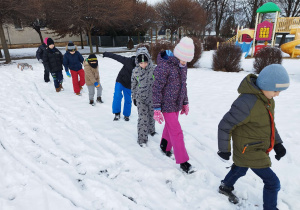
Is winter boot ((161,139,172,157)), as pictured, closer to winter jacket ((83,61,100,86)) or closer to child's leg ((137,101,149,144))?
child's leg ((137,101,149,144))

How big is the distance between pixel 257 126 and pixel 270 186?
63 centimetres

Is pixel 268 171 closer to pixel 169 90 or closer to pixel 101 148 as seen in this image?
pixel 169 90

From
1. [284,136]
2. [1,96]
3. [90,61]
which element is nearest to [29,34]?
[1,96]

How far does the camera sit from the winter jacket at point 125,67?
386 centimetres

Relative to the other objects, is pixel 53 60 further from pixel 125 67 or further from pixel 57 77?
pixel 125 67

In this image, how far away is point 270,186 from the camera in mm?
2039

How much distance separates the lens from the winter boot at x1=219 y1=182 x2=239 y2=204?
7.94ft

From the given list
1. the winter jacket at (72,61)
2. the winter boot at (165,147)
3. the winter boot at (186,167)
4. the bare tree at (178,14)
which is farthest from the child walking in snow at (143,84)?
the bare tree at (178,14)

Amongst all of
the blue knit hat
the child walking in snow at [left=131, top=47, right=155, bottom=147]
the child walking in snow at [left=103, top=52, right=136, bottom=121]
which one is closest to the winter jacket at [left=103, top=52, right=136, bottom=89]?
the child walking in snow at [left=103, top=52, right=136, bottom=121]

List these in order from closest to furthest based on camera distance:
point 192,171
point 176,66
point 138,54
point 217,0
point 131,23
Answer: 1. point 176,66
2. point 192,171
3. point 138,54
4. point 131,23
5. point 217,0

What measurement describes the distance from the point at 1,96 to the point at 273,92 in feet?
23.1

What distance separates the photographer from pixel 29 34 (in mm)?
25531

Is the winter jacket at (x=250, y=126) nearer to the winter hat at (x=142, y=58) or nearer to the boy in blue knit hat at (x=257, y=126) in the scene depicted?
the boy in blue knit hat at (x=257, y=126)

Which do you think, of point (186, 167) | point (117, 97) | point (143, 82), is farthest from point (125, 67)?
point (186, 167)
